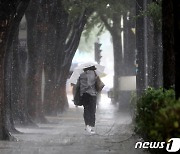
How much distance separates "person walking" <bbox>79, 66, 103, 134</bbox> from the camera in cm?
1558

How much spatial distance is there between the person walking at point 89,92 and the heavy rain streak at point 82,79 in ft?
0.08

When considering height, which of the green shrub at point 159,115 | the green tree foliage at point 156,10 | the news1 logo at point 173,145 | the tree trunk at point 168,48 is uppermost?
the green tree foliage at point 156,10

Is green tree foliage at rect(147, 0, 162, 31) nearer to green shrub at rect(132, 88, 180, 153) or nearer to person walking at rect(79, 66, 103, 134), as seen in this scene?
person walking at rect(79, 66, 103, 134)

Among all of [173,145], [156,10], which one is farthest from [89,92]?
[173,145]

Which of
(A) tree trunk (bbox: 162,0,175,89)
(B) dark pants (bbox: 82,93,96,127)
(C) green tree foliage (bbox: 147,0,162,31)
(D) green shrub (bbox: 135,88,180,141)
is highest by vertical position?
(C) green tree foliage (bbox: 147,0,162,31)

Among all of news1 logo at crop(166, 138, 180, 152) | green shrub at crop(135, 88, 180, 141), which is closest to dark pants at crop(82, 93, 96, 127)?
green shrub at crop(135, 88, 180, 141)

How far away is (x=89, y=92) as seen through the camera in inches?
614

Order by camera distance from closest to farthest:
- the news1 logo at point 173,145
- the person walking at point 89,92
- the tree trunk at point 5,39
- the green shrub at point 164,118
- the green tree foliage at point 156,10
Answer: the green shrub at point 164,118
the news1 logo at point 173,145
the tree trunk at point 5,39
the green tree foliage at point 156,10
the person walking at point 89,92

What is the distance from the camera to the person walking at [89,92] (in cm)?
1558

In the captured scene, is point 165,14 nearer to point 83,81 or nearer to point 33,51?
point 83,81

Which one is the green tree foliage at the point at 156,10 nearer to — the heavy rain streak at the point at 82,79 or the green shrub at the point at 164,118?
the heavy rain streak at the point at 82,79

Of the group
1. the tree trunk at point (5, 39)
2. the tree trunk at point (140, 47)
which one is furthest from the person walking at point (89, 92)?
the tree trunk at point (5, 39)

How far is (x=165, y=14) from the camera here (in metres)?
10.5

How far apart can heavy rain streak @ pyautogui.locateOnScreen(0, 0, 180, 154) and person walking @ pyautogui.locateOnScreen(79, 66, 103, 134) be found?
0.03m
